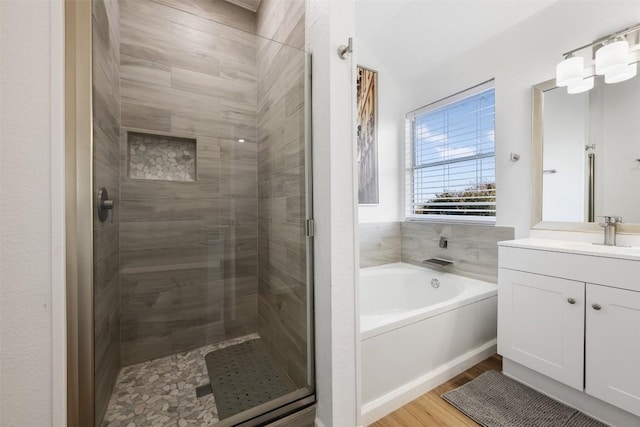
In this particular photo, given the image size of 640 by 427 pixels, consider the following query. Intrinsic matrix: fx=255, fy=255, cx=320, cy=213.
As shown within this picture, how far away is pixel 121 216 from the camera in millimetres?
1312

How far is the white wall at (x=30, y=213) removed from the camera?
715 millimetres

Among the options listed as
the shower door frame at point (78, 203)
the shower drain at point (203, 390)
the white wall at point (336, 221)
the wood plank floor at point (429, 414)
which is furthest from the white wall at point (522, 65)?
the shower door frame at point (78, 203)

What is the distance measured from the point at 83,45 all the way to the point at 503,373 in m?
2.63

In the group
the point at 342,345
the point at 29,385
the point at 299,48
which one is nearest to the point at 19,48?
the point at 29,385

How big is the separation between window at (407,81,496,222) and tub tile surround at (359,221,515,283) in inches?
5.8

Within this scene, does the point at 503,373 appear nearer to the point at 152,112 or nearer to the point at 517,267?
the point at 517,267

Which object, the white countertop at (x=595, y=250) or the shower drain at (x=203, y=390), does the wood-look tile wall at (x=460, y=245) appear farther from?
the shower drain at (x=203, y=390)

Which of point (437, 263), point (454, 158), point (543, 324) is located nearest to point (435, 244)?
point (437, 263)

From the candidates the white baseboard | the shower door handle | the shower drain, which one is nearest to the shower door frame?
the shower door handle

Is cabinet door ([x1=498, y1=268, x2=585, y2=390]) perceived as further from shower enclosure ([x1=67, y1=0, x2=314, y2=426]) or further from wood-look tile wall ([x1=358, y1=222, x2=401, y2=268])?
shower enclosure ([x1=67, y1=0, x2=314, y2=426])

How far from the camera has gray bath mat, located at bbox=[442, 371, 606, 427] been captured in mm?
1273

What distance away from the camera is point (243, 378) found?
1.43m

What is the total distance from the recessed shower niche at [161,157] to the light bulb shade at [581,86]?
2.47 meters

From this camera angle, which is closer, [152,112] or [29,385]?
[29,385]
